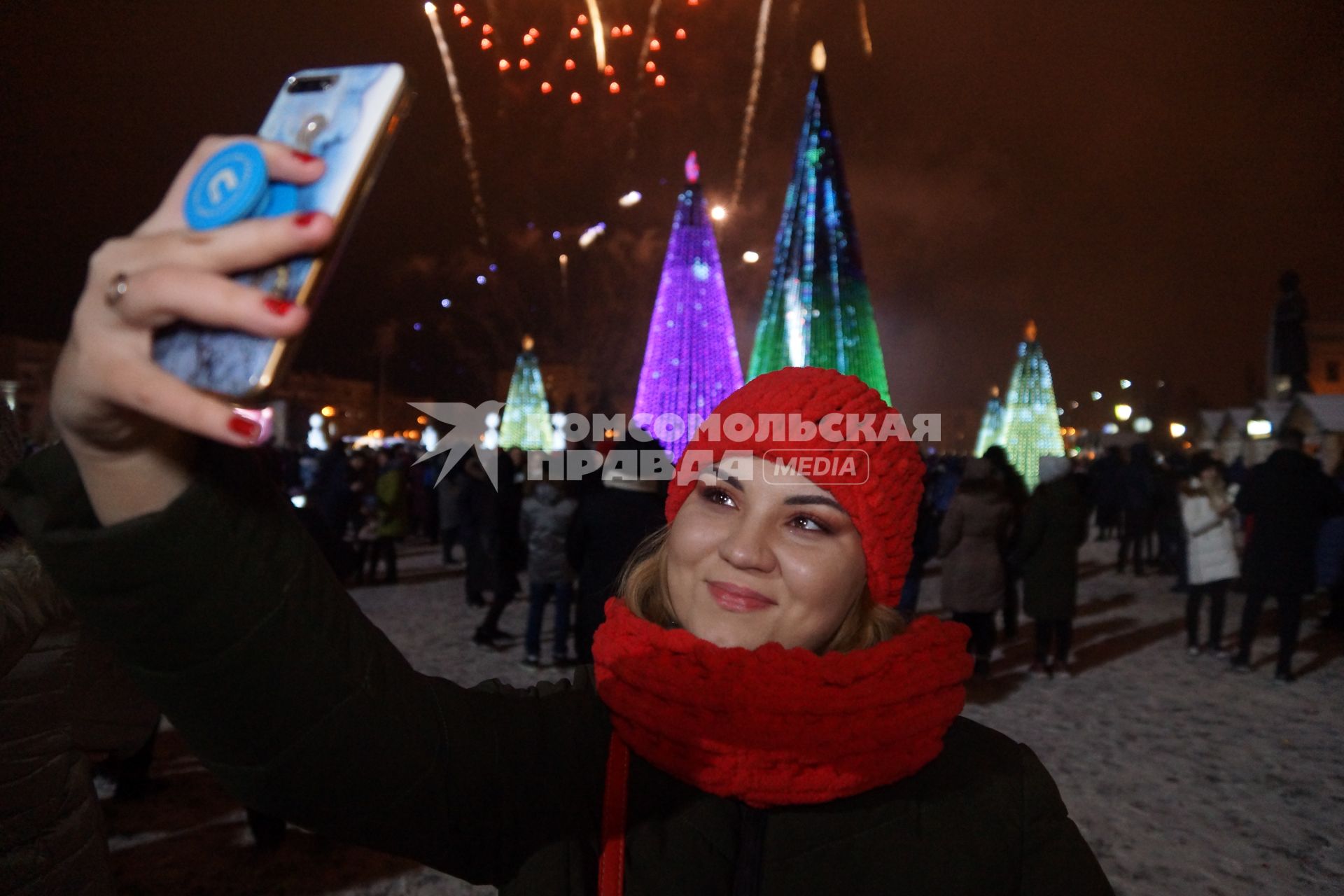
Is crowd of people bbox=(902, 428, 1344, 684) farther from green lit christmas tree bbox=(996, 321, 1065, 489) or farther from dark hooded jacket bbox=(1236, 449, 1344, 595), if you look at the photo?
green lit christmas tree bbox=(996, 321, 1065, 489)

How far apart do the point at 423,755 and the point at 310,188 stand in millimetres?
670

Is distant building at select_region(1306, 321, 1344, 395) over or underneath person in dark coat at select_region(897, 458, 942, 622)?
over

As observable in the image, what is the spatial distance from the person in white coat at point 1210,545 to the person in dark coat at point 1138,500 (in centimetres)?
496

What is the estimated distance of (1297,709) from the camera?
6.04 meters

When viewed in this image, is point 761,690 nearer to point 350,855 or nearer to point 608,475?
point 350,855

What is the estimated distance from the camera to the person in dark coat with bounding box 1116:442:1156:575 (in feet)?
40.3

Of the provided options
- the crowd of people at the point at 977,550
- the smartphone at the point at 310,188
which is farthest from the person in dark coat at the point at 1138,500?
the smartphone at the point at 310,188

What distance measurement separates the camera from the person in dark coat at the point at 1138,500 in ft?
40.3

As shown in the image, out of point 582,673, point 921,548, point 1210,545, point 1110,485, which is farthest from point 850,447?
point 1110,485

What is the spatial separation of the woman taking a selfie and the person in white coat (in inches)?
284

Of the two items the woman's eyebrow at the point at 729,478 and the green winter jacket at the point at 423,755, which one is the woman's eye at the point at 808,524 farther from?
the green winter jacket at the point at 423,755

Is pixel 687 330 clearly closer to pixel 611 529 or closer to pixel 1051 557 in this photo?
pixel 1051 557

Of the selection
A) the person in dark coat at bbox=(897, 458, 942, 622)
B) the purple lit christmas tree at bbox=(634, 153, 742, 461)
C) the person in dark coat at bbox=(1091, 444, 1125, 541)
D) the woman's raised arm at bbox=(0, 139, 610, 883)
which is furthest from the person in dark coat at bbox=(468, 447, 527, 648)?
the person in dark coat at bbox=(1091, 444, 1125, 541)

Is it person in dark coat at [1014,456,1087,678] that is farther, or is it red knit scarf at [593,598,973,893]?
person in dark coat at [1014,456,1087,678]
